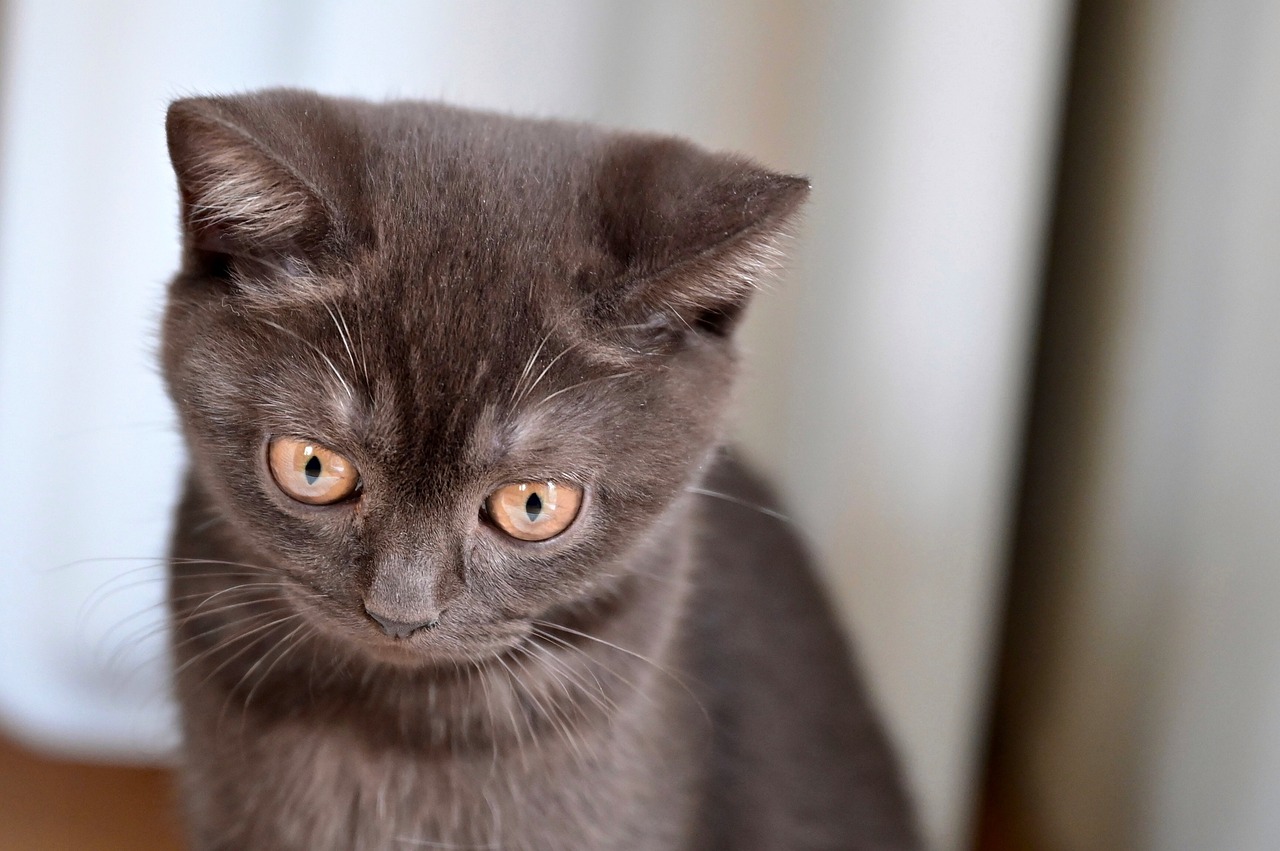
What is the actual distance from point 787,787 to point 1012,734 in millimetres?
542

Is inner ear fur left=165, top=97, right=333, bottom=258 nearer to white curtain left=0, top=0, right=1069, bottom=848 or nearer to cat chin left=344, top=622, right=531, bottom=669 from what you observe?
cat chin left=344, top=622, right=531, bottom=669

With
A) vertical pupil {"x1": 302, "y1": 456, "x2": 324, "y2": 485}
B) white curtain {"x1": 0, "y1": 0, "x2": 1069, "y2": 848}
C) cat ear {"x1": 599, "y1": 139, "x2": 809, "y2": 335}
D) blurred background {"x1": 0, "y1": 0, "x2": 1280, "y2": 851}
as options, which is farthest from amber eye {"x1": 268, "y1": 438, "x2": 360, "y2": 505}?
white curtain {"x1": 0, "y1": 0, "x2": 1069, "y2": 848}

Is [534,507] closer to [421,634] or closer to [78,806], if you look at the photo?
[421,634]

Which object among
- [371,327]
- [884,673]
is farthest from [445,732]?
[884,673]

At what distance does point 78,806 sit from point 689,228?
4.07 feet

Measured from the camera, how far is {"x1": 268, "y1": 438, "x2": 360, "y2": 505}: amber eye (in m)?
0.81

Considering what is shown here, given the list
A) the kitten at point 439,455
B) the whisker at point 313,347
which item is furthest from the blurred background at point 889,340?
the whisker at point 313,347

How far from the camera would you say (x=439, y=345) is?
2.62ft

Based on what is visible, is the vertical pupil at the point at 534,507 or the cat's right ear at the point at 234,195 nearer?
the cat's right ear at the point at 234,195

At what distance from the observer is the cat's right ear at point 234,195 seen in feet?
2.41

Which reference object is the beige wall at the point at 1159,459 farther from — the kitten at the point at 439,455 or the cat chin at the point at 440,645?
the cat chin at the point at 440,645

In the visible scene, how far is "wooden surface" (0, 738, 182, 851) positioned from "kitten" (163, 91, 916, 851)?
0.49m

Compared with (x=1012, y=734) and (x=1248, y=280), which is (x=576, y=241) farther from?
(x=1012, y=734)

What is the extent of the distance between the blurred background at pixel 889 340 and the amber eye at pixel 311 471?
0.54 metres
